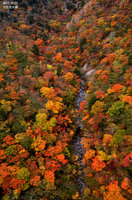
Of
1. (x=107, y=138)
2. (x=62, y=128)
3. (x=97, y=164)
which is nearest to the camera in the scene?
(x=97, y=164)

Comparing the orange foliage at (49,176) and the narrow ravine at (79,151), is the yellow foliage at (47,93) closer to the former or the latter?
the narrow ravine at (79,151)

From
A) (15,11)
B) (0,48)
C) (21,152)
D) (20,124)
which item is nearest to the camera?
(21,152)

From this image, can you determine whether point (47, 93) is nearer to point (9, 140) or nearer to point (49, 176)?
point (9, 140)

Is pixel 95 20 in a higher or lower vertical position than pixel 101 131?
higher

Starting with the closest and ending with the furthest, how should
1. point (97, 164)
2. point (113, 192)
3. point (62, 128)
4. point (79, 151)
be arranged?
point (113, 192), point (97, 164), point (79, 151), point (62, 128)

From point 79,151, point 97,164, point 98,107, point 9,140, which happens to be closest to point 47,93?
point 98,107

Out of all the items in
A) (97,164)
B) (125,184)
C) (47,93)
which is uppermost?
(47,93)

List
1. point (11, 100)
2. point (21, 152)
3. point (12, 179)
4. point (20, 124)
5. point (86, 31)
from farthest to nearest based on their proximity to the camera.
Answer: point (86, 31)
point (11, 100)
point (20, 124)
point (21, 152)
point (12, 179)

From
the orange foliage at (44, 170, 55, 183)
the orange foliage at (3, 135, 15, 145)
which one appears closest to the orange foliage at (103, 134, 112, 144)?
the orange foliage at (44, 170, 55, 183)

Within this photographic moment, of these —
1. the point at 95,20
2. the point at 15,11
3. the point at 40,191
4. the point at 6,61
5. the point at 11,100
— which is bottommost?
the point at 40,191

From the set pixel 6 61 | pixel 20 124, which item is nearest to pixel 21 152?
pixel 20 124

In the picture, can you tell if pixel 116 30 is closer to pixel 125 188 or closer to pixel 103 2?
pixel 103 2
